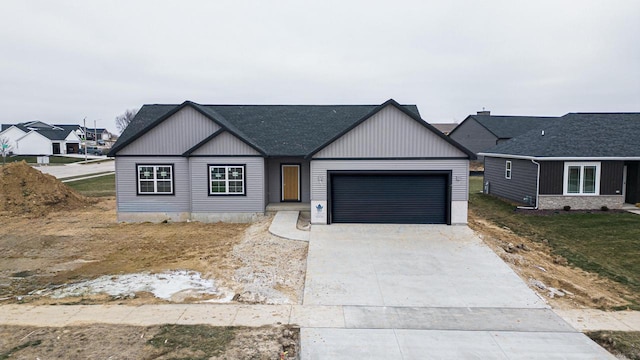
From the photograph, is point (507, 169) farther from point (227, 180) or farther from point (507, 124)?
point (507, 124)

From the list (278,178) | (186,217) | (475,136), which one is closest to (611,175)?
(278,178)

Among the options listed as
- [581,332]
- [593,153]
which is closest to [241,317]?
[581,332]

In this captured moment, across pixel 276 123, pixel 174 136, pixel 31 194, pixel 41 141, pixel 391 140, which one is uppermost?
pixel 41 141

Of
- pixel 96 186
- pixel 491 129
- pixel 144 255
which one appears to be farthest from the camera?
pixel 491 129

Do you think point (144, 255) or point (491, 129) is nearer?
point (144, 255)

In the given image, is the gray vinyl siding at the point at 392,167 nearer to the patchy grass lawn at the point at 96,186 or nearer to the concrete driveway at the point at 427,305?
the concrete driveway at the point at 427,305

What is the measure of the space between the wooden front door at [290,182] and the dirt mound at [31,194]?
37.3ft

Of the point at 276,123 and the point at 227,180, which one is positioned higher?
the point at 276,123

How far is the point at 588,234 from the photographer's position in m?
15.8

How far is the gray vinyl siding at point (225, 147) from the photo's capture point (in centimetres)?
1769

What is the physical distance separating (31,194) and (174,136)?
9.88 meters

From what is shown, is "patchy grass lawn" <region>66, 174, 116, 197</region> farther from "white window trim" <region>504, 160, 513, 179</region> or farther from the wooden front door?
"white window trim" <region>504, 160, 513, 179</region>

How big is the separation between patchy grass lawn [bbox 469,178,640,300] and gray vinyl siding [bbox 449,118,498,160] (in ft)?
86.7

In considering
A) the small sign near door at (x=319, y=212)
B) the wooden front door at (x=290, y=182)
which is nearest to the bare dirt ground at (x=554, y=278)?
the small sign near door at (x=319, y=212)
